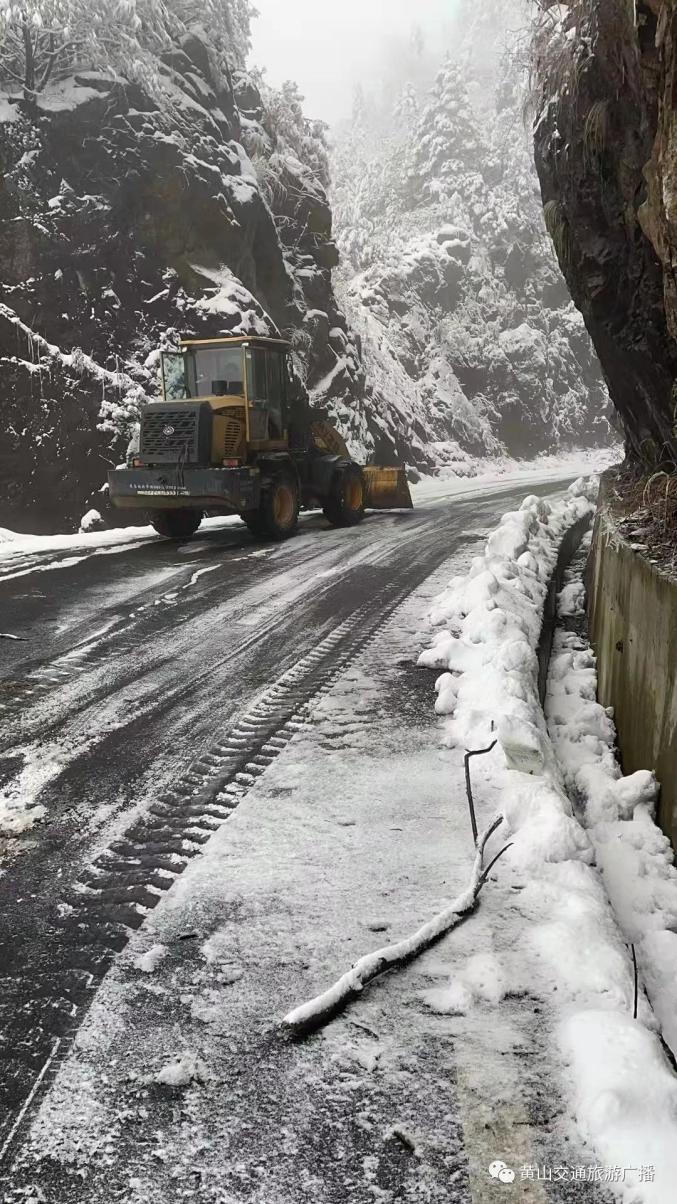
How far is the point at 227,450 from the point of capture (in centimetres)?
1048

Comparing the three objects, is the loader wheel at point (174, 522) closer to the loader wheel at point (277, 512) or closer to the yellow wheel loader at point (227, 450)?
the yellow wheel loader at point (227, 450)

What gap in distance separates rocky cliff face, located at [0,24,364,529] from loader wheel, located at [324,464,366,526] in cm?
442

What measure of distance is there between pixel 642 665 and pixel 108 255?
14475 mm

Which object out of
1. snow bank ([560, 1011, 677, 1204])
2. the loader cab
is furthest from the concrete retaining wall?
the loader cab

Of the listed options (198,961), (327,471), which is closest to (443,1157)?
(198,961)

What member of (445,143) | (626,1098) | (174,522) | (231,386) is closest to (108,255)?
(231,386)

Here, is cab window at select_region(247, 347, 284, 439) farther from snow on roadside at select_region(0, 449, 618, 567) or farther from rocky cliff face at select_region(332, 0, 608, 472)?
rocky cliff face at select_region(332, 0, 608, 472)

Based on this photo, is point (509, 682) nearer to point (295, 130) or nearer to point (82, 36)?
point (82, 36)

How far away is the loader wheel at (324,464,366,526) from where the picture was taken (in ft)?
41.0

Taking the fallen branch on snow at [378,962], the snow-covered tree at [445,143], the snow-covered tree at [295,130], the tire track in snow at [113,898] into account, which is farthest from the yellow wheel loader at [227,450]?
the snow-covered tree at [445,143]

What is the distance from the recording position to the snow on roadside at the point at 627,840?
298 cm

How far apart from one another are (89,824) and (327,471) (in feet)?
31.5

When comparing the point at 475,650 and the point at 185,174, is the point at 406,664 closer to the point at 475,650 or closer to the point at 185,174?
the point at 475,650

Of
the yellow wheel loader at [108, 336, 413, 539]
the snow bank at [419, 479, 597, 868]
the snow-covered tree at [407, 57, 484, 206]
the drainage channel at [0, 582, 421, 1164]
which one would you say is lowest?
the drainage channel at [0, 582, 421, 1164]
